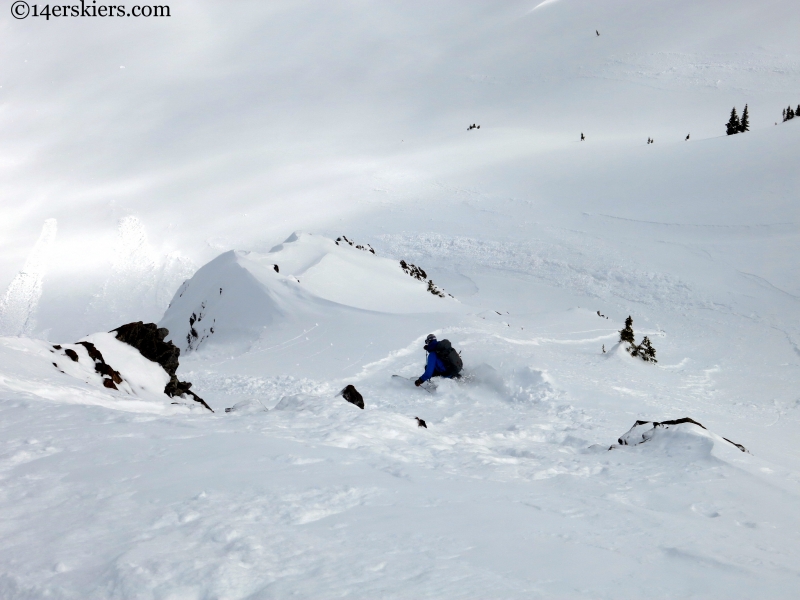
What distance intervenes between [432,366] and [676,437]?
586 cm

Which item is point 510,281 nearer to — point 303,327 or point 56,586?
point 303,327

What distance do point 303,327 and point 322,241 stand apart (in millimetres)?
9272

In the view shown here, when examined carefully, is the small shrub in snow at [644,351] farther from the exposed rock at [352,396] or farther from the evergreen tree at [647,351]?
the exposed rock at [352,396]

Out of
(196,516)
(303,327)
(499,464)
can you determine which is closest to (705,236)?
(303,327)

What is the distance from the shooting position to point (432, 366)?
11430mm

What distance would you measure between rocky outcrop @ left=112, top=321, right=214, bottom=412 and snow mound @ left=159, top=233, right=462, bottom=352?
18.7 feet

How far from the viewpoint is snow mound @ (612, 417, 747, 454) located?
18.8 feet

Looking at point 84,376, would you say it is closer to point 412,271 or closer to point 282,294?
point 282,294

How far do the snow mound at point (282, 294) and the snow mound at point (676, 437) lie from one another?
10.6 meters

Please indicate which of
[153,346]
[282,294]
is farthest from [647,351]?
[153,346]

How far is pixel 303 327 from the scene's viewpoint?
51.8ft

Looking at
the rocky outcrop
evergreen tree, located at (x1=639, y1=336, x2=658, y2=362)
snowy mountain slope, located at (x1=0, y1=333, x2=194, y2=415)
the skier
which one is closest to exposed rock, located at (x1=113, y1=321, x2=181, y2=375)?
the rocky outcrop

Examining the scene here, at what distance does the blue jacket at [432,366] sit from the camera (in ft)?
37.4

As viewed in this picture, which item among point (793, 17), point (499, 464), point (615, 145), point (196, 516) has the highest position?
point (793, 17)
